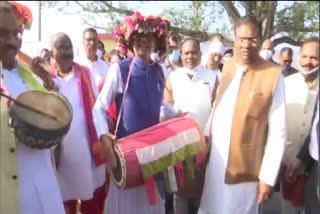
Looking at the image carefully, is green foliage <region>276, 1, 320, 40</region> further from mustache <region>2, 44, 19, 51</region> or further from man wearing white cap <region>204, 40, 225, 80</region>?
mustache <region>2, 44, 19, 51</region>

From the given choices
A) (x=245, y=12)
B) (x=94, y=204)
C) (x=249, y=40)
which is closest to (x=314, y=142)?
(x=249, y=40)

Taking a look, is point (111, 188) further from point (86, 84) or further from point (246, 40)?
point (246, 40)

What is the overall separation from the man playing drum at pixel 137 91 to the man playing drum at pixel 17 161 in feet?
3.26

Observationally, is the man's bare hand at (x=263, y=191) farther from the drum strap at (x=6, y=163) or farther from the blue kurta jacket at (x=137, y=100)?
the drum strap at (x=6, y=163)

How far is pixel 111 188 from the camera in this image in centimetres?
462

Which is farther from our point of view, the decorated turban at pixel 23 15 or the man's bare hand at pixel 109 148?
the man's bare hand at pixel 109 148

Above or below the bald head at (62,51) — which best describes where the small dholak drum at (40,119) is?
below

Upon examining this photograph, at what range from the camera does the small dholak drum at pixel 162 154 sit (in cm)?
395

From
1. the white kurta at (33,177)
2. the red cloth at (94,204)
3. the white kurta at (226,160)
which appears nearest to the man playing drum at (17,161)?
the white kurta at (33,177)

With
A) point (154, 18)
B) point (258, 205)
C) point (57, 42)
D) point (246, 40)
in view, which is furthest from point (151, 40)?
point (258, 205)

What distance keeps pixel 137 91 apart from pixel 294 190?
1.57 meters

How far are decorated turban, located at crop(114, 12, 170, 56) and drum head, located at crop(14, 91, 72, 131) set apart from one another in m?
1.31

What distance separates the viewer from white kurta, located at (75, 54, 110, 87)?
7.02 m

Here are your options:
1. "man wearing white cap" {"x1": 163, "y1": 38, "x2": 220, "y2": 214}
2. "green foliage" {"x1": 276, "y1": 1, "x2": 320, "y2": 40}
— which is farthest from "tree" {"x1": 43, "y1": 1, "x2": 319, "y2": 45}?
"man wearing white cap" {"x1": 163, "y1": 38, "x2": 220, "y2": 214}
